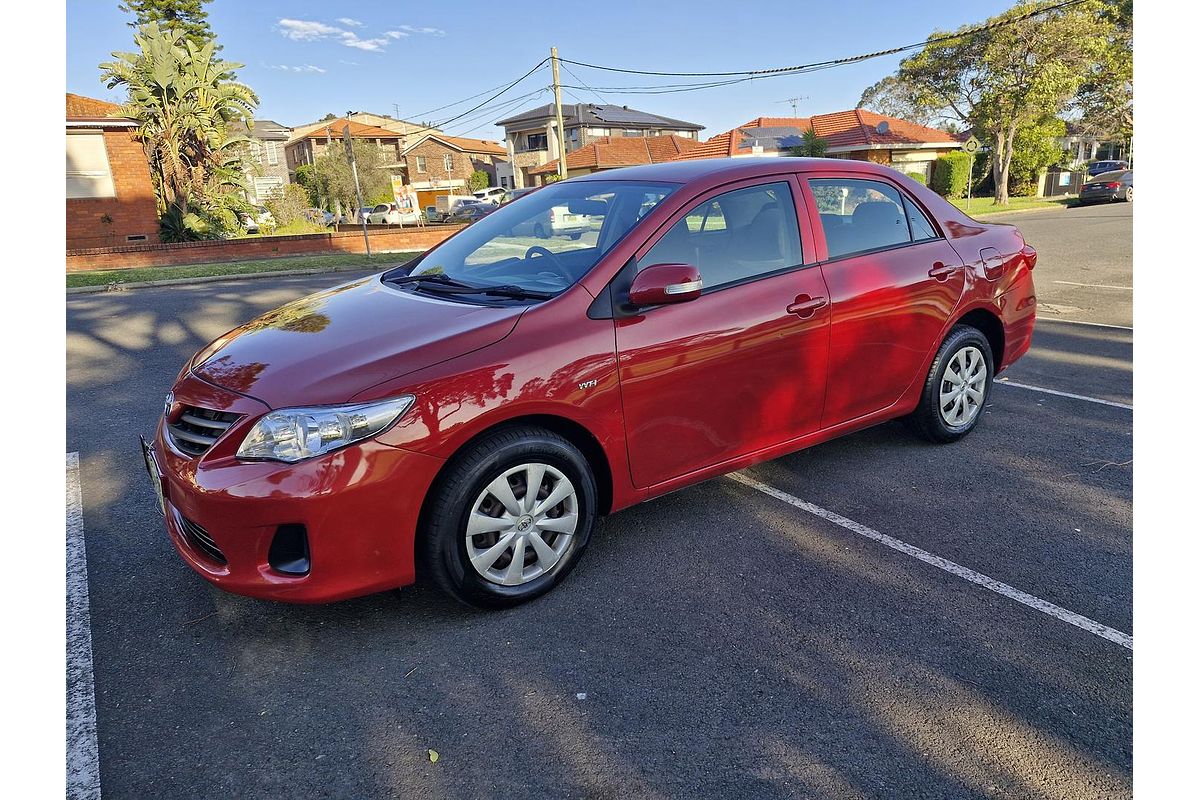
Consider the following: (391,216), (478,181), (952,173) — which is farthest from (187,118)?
(478,181)

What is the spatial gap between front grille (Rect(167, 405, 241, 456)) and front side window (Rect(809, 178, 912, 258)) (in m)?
2.96

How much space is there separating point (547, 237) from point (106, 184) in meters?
21.2

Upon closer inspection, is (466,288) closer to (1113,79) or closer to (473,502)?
(473,502)

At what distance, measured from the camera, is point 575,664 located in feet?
9.40

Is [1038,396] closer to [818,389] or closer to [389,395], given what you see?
[818,389]

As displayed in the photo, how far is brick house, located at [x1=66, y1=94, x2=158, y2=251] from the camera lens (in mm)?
20234

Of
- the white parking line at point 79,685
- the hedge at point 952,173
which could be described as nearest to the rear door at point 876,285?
the white parking line at point 79,685

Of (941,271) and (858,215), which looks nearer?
(858,215)

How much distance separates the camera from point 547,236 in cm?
394

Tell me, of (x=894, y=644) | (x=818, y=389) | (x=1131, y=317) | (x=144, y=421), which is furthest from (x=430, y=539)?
(x=1131, y=317)

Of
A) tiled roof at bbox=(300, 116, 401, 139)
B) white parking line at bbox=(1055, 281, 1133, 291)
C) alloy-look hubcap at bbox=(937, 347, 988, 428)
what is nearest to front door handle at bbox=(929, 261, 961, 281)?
alloy-look hubcap at bbox=(937, 347, 988, 428)

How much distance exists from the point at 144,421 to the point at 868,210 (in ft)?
16.7

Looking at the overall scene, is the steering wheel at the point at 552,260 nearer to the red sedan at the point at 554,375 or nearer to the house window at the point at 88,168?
the red sedan at the point at 554,375

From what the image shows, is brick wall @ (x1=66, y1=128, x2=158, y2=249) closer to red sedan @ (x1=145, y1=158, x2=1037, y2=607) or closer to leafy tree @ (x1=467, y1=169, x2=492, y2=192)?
red sedan @ (x1=145, y1=158, x2=1037, y2=607)
